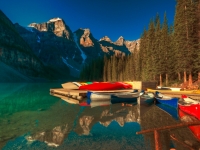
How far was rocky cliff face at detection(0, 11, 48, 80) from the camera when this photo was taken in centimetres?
15538

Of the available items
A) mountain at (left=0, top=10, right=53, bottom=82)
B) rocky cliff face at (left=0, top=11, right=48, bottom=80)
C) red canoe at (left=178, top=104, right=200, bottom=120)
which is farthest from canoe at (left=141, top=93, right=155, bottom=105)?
rocky cliff face at (left=0, top=11, right=48, bottom=80)

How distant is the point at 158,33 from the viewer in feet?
169

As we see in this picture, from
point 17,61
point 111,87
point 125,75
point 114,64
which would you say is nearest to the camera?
point 111,87

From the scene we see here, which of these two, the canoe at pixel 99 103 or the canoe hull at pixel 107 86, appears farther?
the canoe hull at pixel 107 86

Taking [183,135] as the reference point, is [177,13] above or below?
above

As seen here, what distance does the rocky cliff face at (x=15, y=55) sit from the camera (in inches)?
6117

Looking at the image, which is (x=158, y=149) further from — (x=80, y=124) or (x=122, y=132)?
(x=80, y=124)

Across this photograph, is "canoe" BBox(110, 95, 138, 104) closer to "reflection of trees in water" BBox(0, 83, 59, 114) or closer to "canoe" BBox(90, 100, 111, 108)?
"canoe" BBox(90, 100, 111, 108)

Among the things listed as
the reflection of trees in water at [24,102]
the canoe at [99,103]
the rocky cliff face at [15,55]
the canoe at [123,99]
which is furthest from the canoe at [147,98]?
the rocky cliff face at [15,55]

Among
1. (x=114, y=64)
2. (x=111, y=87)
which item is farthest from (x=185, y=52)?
(x=114, y=64)

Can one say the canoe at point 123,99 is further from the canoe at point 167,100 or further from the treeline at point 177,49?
the treeline at point 177,49

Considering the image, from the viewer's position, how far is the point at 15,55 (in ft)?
540

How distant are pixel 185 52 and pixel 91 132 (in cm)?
3185

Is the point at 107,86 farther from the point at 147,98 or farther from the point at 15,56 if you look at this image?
the point at 15,56
